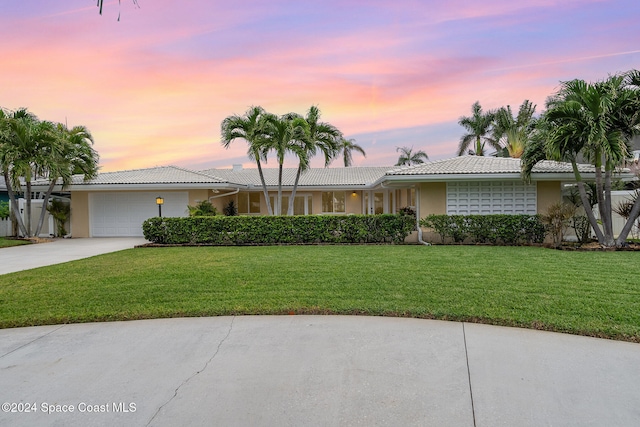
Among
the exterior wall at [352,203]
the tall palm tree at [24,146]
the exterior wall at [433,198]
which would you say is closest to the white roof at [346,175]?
the exterior wall at [433,198]

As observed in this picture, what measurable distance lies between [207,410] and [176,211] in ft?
54.3

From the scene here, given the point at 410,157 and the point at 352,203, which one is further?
the point at 410,157

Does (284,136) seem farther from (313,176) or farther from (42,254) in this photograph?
(42,254)

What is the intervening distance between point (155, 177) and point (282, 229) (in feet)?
26.0

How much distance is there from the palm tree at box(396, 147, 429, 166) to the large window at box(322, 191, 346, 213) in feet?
38.2

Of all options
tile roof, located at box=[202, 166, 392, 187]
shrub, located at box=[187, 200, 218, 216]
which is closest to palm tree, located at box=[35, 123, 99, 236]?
shrub, located at box=[187, 200, 218, 216]

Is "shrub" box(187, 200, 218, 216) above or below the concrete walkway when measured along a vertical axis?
above

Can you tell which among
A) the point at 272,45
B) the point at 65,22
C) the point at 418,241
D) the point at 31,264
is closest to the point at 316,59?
the point at 272,45

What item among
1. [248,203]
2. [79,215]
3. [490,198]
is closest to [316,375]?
[490,198]

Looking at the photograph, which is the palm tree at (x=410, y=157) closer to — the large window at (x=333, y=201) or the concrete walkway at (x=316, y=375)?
the large window at (x=333, y=201)

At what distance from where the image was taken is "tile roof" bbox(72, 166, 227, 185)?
17.5m

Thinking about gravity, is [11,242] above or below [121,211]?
below

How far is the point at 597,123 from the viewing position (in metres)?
10.9

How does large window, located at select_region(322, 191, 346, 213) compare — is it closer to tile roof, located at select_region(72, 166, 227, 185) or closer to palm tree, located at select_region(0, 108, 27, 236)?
tile roof, located at select_region(72, 166, 227, 185)
